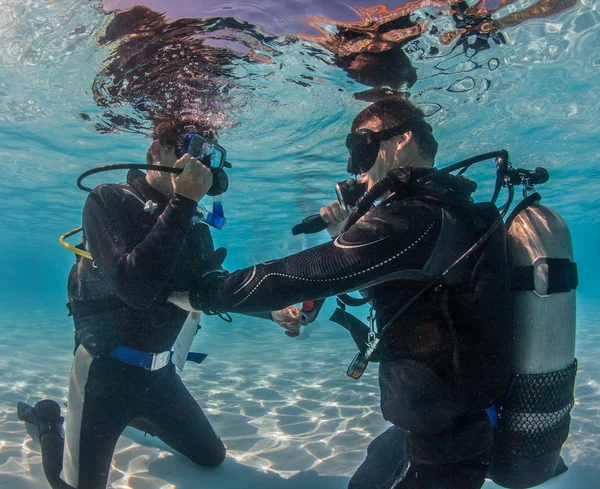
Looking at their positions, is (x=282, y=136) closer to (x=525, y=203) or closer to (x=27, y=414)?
(x=27, y=414)

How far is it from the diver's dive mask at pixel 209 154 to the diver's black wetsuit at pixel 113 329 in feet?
1.85

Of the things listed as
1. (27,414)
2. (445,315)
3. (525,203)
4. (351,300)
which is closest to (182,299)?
(351,300)

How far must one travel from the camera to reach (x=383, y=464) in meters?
3.18

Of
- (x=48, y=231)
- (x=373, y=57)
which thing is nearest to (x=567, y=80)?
(x=373, y=57)

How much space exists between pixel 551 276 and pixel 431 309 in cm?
81

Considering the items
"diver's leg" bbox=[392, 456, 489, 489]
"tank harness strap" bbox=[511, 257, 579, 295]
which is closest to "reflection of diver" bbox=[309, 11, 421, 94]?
"tank harness strap" bbox=[511, 257, 579, 295]

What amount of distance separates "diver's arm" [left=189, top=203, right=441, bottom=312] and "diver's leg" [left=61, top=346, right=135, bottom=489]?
236 cm

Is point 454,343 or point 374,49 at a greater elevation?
point 374,49

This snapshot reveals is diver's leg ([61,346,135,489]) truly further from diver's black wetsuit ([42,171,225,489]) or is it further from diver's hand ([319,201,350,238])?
diver's hand ([319,201,350,238])

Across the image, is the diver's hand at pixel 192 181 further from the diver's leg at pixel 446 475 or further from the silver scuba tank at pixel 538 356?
the diver's leg at pixel 446 475

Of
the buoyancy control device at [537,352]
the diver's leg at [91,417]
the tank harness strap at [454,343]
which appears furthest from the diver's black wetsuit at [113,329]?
the buoyancy control device at [537,352]

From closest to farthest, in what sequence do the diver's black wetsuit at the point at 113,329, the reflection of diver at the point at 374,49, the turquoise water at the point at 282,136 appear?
the diver's black wetsuit at the point at 113,329 < the turquoise water at the point at 282,136 < the reflection of diver at the point at 374,49

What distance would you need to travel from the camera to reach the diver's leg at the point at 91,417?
3.91 meters

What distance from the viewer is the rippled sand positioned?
4645mm
